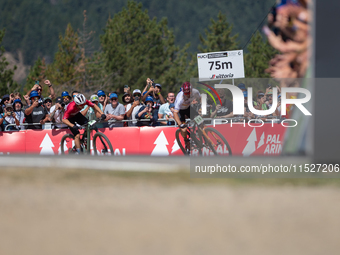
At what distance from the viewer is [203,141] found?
A: 10.6m

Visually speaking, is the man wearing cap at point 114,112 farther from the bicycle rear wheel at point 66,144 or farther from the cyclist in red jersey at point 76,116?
the bicycle rear wheel at point 66,144

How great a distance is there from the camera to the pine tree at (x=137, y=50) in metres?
51.9

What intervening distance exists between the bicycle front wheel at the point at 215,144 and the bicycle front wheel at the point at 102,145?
2.42 metres

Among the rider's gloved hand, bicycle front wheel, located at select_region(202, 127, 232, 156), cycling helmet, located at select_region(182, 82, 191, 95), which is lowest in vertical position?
bicycle front wheel, located at select_region(202, 127, 232, 156)

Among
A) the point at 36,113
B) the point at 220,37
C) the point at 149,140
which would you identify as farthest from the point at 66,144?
the point at 220,37

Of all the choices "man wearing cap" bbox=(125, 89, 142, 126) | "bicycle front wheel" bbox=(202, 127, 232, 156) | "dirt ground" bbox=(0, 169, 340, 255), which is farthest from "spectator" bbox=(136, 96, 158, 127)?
"dirt ground" bbox=(0, 169, 340, 255)

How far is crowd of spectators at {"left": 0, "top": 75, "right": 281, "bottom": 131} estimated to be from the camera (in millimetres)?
10695

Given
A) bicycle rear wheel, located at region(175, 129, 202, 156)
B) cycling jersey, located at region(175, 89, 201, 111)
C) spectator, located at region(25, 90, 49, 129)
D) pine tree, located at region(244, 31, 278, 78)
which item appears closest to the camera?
bicycle rear wheel, located at region(175, 129, 202, 156)

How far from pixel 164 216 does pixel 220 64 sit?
24.4 feet

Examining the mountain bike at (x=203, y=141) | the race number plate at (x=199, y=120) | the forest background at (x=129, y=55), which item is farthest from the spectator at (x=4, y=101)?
the forest background at (x=129, y=55)

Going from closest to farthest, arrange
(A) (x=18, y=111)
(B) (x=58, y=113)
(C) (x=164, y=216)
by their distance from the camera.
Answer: (C) (x=164, y=216) → (B) (x=58, y=113) → (A) (x=18, y=111)

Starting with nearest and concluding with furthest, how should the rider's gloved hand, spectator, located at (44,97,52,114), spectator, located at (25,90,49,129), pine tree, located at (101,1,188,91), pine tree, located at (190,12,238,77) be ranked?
the rider's gloved hand < spectator, located at (25,90,49,129) < spectator, located at (44,97,52,114) < pine tree, located at (101,1,188,91) < pine tree, located at (190,12,238,77)

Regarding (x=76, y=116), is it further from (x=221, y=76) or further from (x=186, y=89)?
(x=221, y=76)

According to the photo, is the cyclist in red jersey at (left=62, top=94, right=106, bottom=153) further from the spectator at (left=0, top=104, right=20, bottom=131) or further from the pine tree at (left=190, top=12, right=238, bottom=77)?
the pine tree at (left=190, top=12, right=238, bottom=77)
